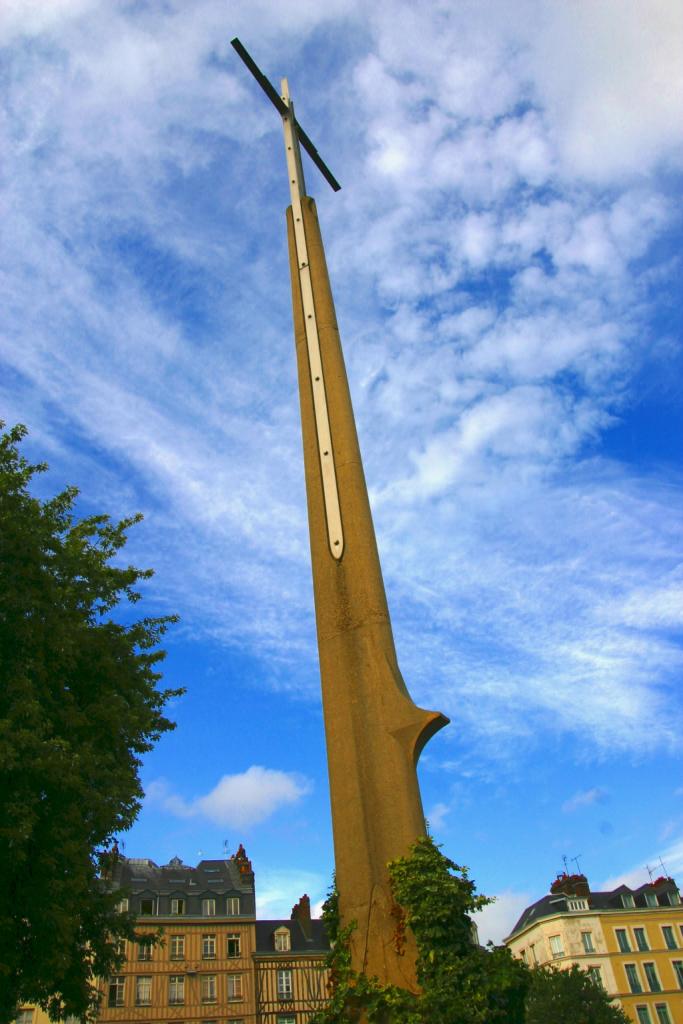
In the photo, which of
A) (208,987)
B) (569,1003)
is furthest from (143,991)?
(569,1003)

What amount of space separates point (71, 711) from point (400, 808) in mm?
5972

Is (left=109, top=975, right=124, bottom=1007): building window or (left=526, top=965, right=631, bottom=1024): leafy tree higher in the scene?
(left=109, top=975, right=124, bottom=1007): building window

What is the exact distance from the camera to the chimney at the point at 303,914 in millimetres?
51309

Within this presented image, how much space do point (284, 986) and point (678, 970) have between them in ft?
98.9

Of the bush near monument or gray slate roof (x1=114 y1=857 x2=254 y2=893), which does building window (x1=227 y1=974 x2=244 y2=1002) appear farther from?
the bush near monument

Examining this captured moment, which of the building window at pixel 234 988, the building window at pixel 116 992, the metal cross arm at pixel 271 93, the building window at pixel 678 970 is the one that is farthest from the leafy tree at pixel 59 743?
the building window at pixel 678 970

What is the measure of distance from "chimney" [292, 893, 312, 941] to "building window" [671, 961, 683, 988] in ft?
89.0

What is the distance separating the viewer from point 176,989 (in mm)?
43969

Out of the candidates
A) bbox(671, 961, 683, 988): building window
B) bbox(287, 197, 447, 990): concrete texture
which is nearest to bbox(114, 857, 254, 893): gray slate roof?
bbox(671, 961, 683, 988): building window

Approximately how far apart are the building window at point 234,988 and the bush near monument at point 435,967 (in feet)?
130

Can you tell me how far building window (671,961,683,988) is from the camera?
56.9 meters

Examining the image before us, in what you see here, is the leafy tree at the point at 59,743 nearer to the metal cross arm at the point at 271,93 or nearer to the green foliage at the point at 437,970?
the green foliage at the point at 437,970

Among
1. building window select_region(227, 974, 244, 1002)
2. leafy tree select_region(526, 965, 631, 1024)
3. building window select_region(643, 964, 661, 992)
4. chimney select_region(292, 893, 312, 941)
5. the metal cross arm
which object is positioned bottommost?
leafy tree select_region(526, 965, 631, 1024)

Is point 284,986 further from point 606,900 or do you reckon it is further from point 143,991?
point 606,900
